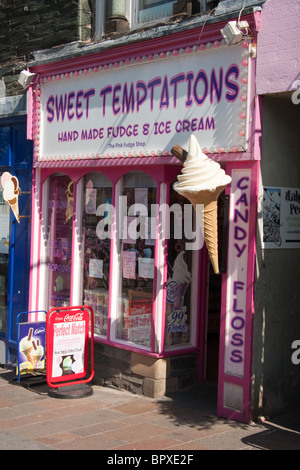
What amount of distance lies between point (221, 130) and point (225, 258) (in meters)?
1.40

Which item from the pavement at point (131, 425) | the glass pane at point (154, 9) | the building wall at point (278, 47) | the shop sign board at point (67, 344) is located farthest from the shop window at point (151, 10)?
the pavement at point (131, 425)

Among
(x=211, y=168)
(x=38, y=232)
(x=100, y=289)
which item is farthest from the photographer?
→ (x=38, y=232)

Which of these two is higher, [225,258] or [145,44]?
[145,44]

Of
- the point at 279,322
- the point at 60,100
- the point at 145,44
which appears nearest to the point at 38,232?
the point at 60,100

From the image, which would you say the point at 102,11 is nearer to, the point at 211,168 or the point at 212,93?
the point at 212,93

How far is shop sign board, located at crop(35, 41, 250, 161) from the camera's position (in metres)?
7.13

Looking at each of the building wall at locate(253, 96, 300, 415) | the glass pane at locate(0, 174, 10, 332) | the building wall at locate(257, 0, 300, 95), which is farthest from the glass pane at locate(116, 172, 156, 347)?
the glass pane at locate(0, 174, 10, 332)

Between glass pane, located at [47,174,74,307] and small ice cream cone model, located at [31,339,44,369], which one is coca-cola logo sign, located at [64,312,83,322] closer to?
small ice cream cone model, located at [31,339,44,369]

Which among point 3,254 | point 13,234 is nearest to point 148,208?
point 13,234

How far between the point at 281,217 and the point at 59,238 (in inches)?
148

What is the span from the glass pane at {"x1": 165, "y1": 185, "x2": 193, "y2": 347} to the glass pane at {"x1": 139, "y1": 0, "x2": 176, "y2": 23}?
232 cm

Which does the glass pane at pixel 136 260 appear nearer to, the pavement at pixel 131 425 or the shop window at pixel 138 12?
the pavement at pixel 131 425

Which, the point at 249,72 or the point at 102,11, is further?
the point at 102,11

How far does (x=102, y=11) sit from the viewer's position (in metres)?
9.29
